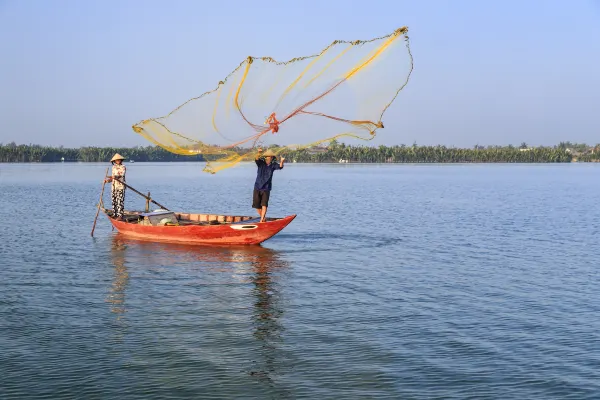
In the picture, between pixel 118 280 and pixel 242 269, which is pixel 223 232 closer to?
pixel 242 269

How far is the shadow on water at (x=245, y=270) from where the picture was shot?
10.8m

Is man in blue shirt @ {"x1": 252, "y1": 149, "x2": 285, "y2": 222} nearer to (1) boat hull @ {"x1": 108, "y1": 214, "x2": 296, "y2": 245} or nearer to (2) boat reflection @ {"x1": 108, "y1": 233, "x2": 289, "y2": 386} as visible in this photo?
(1) boat hull @ {"x1": 108, "y1": 214, "x2": 296, "y2": 245}

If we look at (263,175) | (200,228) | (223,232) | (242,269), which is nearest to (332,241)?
(223,232)

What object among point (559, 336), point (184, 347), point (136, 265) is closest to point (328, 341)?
point (184, 347)

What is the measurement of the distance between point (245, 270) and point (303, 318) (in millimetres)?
5212

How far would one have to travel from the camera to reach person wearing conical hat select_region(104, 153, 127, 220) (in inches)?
917

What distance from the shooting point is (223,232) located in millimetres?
21109

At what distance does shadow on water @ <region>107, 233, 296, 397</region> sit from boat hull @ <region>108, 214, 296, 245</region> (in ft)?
0.67

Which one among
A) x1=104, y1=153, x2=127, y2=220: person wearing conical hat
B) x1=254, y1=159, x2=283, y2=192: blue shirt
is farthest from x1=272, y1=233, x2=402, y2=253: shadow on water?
x1=104, y1=153, x2=127, y2=220: person wearing conical hat

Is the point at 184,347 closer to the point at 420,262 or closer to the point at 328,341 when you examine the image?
the point at 328,341

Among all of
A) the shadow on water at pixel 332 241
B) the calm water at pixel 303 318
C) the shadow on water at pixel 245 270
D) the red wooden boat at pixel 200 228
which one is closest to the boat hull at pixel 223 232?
the red wooden boat at pixel 200 228

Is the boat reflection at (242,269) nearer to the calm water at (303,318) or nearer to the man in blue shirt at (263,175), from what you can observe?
the calm water at (303,318)

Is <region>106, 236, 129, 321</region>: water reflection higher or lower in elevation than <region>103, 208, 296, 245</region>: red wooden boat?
lower

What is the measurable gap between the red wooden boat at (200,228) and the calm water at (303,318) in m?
0.43
